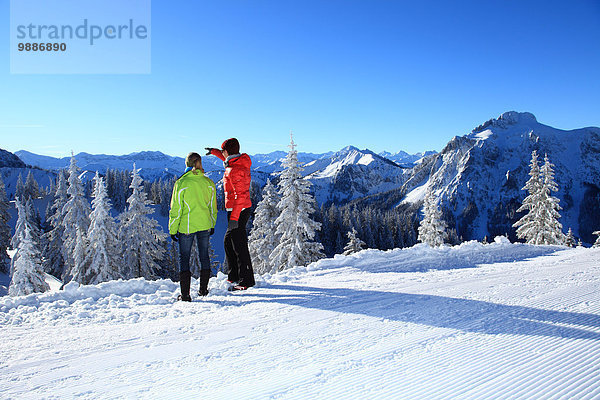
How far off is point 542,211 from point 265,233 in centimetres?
2198

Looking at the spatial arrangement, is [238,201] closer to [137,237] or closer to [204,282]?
[204,282]

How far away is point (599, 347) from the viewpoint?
2.91 m

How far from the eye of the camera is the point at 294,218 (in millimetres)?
20781

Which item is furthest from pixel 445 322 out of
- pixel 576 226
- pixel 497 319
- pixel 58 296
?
pixel 576 226

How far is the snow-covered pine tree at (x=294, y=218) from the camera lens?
20484mm

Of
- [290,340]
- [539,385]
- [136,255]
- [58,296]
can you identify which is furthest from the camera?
[136,255]

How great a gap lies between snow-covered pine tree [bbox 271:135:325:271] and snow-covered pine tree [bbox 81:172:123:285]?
39.1 feet

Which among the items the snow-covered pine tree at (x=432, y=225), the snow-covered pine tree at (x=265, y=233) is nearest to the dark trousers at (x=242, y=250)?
the snow-covered pine tree at (x=265, y=233)

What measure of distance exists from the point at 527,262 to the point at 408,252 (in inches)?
104

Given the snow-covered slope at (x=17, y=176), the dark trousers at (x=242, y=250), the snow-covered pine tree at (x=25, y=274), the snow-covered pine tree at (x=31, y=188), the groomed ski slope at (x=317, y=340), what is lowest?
the snow-covered pine tree at (x=25, y=274)

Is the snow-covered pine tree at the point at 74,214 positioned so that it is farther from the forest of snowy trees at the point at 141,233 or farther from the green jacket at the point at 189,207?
the green jacket at the point at 189,207

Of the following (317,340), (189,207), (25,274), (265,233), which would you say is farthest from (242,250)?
(25,274)

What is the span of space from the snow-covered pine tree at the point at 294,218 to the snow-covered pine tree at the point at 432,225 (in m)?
18.0

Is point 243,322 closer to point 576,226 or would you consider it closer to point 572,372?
point 572,372
